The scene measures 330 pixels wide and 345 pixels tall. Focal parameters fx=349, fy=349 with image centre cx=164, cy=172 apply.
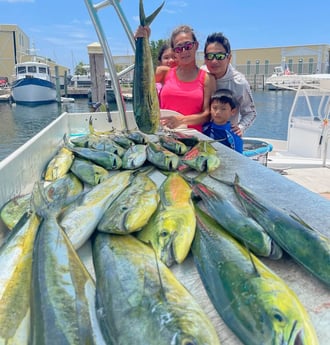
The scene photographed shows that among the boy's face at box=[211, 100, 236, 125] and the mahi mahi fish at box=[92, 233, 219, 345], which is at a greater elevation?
the boy's face at box=[211, 100, 236, 125]

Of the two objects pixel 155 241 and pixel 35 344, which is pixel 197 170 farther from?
pixel 35 344

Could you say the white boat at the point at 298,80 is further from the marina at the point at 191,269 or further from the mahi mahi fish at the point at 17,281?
the mahi mahi fish at the point at 17,281

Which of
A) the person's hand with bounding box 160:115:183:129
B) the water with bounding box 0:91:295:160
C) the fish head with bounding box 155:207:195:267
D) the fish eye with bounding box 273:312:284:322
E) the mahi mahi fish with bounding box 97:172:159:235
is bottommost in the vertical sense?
the water with bounding box 0:91:295:160

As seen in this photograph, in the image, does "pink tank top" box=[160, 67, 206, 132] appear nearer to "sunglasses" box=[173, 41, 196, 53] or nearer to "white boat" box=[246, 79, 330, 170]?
"sunglasses" box=[173, 41, 196, 53]

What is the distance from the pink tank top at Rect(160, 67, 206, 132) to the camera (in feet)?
11.3

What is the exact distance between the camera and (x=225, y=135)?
344cm

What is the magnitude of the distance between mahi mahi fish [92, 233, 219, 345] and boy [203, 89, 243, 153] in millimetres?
2200

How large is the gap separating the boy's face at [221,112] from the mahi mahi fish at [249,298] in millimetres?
2107

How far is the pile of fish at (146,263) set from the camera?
3.04ft

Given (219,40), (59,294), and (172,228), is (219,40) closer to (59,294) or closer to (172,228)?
(172,228)

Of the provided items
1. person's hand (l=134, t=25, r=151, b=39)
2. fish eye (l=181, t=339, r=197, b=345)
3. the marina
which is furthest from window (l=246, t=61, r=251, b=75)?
fish eye (l=181, t=339, r=197, b=345)

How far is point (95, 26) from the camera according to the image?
12.6 ft

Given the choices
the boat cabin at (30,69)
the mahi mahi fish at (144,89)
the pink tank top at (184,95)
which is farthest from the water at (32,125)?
the mahi mahi fish at (144,89)

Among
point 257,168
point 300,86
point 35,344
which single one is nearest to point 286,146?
point 300,86
